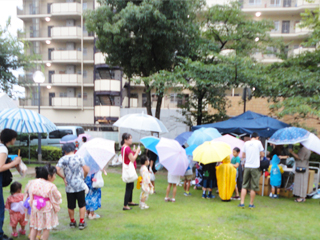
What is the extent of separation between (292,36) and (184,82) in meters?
19.3

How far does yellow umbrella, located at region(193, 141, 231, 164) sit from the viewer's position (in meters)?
6.10

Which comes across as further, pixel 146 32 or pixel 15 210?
pixel 146 32

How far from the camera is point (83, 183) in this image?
4438 mm

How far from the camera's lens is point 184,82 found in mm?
10133

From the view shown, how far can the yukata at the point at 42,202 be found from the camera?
3.66 m

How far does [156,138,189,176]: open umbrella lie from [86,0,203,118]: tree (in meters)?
4.59

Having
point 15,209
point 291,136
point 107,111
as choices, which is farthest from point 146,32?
point 107,111

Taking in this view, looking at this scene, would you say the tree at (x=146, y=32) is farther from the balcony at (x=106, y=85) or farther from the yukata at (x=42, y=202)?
the balcony at (x=106, y=85)

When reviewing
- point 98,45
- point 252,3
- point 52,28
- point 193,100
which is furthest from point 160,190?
point 252,3

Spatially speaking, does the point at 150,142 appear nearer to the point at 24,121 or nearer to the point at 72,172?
the point at 72,172

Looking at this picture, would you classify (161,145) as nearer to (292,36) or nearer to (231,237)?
(231,237)

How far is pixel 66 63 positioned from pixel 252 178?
75.0ft

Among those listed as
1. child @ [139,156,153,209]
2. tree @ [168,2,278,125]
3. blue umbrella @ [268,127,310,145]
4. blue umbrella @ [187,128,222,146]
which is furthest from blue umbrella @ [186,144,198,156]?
tree @ [168,2,278,125]

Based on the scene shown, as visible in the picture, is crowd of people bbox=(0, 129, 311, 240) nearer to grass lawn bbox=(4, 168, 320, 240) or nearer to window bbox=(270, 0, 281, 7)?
grass lawn bbox=(4, 168, 320, 240)
